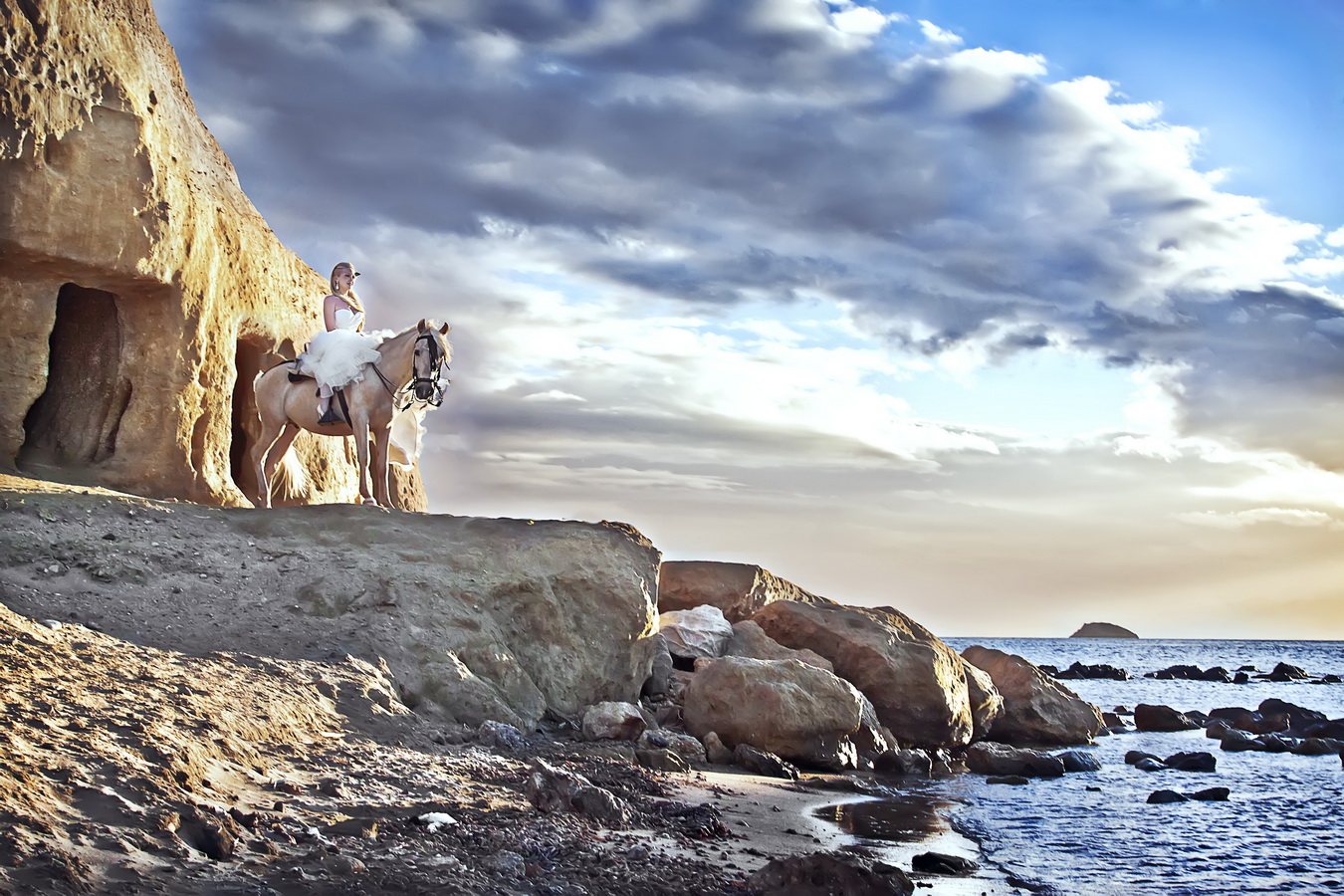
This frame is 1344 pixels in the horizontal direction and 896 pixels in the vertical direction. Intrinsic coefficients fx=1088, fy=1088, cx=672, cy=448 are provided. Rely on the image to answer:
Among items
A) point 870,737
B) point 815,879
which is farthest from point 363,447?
point 815,879

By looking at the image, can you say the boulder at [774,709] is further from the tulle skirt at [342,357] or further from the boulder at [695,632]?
the tulle skirt at [342,357]

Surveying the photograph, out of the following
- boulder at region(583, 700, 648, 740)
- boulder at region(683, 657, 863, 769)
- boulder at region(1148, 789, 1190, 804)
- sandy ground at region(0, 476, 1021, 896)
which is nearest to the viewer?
sandy ground at region(0, 476, 1021, 896)

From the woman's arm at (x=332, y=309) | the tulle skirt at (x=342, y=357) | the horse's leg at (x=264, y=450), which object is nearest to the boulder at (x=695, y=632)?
the tulle skirt at (x=342, y=357)

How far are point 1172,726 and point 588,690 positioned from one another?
2008cm

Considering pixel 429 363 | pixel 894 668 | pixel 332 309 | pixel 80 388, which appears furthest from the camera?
pixel 80 388

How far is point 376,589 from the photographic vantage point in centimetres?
1202

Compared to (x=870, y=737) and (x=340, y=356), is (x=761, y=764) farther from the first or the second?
(x=340, y=356)

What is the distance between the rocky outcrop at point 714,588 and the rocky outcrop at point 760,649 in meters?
2.30

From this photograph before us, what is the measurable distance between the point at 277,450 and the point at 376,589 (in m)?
7.63

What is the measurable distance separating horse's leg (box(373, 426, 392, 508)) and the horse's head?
1212mm

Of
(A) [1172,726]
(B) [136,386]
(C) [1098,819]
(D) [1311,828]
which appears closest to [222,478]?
(B) [136,386]

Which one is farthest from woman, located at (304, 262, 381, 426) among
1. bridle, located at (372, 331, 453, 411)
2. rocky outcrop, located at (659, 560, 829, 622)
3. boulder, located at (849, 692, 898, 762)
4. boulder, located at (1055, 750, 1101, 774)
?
boulder, located at (1055, 750, 1101, 774)

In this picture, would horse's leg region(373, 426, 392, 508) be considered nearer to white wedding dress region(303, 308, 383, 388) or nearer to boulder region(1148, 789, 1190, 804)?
white wedding dress region(303, 308, 383, 388)

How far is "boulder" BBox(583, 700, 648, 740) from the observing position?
1184 cm
